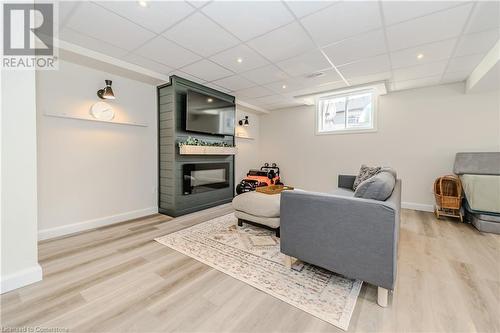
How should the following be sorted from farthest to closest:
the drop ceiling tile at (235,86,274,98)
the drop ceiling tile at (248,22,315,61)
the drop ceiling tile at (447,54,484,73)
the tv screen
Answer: the drop ceiling tile at (235,86,274,98) → the tv screen → the drop ceiling tile at (447,54,484,73) → the drop ceiling tile at (248,22,315,61)

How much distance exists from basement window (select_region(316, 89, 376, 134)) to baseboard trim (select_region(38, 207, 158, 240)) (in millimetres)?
4458

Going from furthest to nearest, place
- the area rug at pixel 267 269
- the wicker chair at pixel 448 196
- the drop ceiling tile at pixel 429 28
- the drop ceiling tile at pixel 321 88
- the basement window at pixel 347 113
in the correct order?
the basement window at pixel 347 113 → the drop ceiling tile at pixel 321 88 → the wicker chair at pixel 448 196 → the drop ceiling tile at pixel 429 28 → the area rug at pixel 267 269

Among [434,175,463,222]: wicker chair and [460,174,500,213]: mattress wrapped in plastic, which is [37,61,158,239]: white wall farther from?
[460,174,500,213]: mattress wrapped in plastic

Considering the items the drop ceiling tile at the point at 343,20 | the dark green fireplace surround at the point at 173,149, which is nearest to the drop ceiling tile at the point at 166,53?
the dark green fireplace surround at the point at 173,149

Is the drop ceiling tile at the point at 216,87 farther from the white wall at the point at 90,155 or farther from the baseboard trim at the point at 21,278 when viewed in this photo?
the baseboard trim at the point at 21,278

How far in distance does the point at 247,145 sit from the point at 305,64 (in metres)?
3.19

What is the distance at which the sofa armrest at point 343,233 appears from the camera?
147 cm

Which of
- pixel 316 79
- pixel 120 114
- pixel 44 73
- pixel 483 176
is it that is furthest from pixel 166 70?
pixel 483 176

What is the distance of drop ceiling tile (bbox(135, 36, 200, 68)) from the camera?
258cm

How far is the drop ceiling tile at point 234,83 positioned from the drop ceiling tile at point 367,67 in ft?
5.41

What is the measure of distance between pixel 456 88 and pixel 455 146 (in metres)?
1.08

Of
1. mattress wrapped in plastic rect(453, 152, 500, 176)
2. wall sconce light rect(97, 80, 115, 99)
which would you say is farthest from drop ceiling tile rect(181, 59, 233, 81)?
mattress wrapped in plastic rect(453, 152, 500, 176)

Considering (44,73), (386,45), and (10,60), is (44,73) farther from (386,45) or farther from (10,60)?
(386,45)

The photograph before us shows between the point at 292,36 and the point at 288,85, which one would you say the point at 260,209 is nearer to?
the point at 292,36
